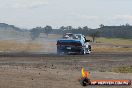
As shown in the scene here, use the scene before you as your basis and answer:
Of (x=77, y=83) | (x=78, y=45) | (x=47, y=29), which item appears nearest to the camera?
(x=77, y=83)

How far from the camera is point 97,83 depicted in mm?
14477

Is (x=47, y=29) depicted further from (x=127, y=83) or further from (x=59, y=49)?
(x=127, y=83)

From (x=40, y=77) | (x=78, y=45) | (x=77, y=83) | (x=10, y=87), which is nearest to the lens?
(x=10, y=87)

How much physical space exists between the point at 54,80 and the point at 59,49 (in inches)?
746

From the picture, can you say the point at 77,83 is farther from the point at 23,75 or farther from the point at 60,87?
the point at 23,75

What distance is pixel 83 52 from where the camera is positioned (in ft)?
115

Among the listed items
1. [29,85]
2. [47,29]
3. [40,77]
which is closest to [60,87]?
[29,85]

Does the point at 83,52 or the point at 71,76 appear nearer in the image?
the point at 71,76

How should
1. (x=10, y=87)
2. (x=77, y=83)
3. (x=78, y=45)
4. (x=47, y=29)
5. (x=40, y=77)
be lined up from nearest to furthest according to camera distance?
(x=10, y=87), (x=77, y=83), (x=40, y=77), (x=78, y=45), (x=47, y=29)

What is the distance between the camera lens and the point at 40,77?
53.3ft

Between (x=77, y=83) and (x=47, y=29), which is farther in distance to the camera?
(x=47, y=29)

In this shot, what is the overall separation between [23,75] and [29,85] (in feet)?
7.70

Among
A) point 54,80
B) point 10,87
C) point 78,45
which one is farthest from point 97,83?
point 78,45

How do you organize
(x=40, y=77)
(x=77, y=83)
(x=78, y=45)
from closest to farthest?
(x=77, y=83) < (x=40, y=77) < (x=78, y=45)
